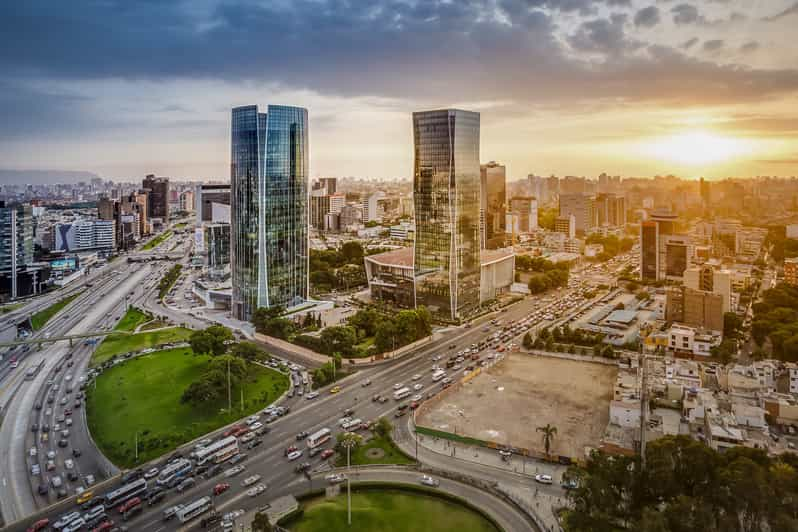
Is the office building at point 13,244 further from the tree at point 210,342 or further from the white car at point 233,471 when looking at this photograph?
the white car at point 233,471

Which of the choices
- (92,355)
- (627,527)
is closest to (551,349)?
(627,527)

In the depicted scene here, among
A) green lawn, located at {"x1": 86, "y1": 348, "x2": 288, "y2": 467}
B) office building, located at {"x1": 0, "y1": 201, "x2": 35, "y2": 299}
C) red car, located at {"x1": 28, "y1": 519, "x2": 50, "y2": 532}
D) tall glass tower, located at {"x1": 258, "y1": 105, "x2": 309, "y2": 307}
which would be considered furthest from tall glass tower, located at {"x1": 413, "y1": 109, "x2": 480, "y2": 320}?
office building, located at {"x1": 0, "y1": 201, "x2": 35, "y2": 299}

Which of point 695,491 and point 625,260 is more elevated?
point 625,260

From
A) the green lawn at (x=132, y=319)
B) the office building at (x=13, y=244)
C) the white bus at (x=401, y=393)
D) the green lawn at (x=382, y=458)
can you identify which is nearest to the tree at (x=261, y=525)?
the green lawn at (x=382, y=458)

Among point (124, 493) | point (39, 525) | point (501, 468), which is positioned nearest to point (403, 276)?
point (501, 468)

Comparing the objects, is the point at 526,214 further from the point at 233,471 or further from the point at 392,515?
the point at 392,515

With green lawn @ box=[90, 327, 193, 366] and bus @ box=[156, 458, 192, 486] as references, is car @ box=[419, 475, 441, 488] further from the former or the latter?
green lawn @ box=[90, 327, 193, 366]

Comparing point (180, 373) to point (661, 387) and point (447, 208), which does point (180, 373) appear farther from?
point (661, 387)
